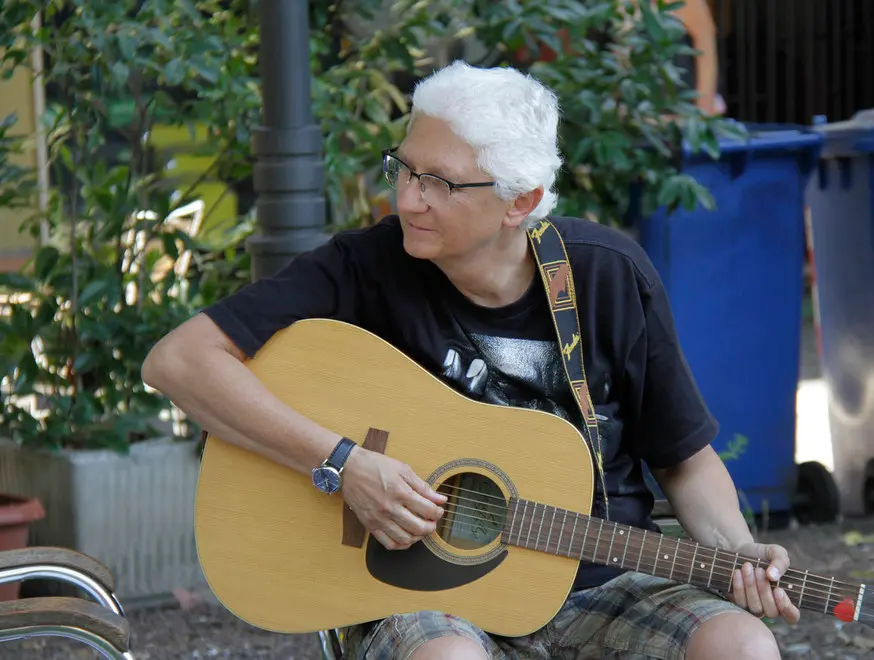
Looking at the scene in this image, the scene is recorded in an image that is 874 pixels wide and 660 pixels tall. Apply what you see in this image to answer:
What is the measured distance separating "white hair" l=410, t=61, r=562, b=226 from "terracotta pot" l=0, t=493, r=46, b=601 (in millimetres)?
1852

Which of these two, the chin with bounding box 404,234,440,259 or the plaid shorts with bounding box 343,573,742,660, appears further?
the chin with bounding box 404,234,440,259

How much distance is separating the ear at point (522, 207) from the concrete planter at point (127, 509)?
6.08 ft

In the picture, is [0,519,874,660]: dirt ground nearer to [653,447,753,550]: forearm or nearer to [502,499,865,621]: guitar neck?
[653,447,753,550]: forearm

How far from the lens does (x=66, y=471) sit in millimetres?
3977

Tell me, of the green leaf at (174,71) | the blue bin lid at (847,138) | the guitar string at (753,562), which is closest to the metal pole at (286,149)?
the green leaf at (174,71)

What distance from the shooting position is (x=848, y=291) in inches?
191

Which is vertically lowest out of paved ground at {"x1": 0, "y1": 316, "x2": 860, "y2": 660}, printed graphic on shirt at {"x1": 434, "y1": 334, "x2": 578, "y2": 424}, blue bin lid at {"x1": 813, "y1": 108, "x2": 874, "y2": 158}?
paved ground at {"x1": 0, "y1": 316, "x2": 860, "y2": 660}

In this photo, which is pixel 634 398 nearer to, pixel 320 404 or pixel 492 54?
pixel 320 404

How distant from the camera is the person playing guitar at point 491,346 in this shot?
245 centimetres

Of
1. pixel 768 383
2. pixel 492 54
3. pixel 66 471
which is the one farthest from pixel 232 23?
pixel 768 383

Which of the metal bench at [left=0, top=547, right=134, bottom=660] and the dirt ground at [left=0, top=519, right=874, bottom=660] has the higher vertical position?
the metal bench at [left=0, top=547, right=134, bottom=660]

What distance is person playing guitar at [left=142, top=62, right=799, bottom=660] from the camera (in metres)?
2.45

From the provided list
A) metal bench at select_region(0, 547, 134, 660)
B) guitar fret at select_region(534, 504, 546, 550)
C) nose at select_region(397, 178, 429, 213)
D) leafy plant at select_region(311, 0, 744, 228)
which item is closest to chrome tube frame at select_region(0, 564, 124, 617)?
metal bench at select_region(0, 547, 134, 660)

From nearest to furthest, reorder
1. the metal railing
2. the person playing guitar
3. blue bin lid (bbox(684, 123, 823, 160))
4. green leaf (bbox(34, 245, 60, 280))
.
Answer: the person playing guitar
green leaf (bbox(34, 245, 60, 280))
blue bin lid (bbox(684, 123, 823, 160))
the metal railing
